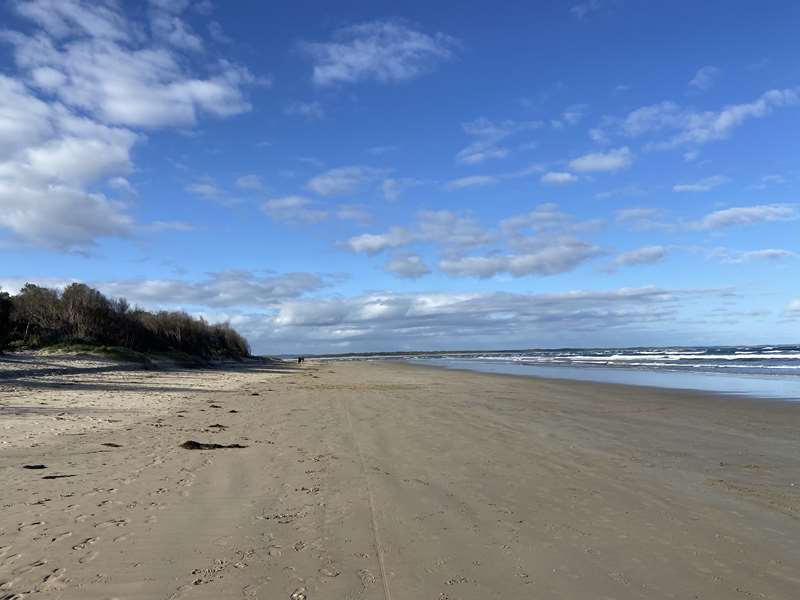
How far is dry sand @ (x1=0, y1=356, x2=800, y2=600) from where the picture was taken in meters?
4.39

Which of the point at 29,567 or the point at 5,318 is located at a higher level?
the point at 5,318

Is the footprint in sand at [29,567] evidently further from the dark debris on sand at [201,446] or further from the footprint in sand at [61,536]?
the dark debris on sand at [201,446]

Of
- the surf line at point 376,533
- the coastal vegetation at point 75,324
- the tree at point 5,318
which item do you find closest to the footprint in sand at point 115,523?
the surf line at point 376,533

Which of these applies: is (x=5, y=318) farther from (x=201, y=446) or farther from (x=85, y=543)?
(x=85, y=543)

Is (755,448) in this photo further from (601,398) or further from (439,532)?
(601,398)

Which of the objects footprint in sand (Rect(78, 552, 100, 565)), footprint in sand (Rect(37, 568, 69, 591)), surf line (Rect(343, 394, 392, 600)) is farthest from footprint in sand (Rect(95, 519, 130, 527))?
surf line (Rect(343, 394, 392, 600))

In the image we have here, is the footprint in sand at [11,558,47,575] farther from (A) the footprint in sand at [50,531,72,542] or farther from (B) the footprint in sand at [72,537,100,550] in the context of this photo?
(A) the footprint in sand at [50,531,72,542]

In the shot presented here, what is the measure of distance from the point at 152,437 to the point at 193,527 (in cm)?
574

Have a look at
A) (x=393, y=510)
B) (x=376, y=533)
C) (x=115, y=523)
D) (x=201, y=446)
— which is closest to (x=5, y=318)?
(x=201, y=446)

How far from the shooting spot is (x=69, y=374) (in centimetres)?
2573

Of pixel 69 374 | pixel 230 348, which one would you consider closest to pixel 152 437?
pixel 69 374

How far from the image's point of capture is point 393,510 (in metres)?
6.29

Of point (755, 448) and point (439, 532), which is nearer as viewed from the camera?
point (439, 532)

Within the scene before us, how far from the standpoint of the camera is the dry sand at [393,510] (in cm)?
439
